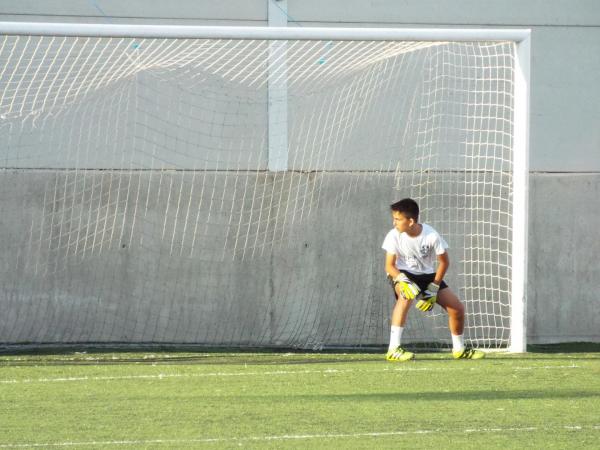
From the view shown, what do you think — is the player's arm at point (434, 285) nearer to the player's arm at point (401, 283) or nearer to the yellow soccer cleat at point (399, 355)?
the player's arm at point (401, 283)

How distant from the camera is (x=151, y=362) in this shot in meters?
9.37

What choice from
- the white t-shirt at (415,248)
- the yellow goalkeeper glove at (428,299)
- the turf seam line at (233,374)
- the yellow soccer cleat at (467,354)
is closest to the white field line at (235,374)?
the turf seam line at (233,374)

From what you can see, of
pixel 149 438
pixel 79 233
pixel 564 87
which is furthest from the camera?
pixel 564 87

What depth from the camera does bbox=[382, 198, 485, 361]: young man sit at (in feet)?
30.0

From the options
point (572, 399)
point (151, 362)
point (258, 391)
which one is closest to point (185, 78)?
point (151, 362)

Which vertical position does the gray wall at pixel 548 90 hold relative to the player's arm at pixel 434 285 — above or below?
above

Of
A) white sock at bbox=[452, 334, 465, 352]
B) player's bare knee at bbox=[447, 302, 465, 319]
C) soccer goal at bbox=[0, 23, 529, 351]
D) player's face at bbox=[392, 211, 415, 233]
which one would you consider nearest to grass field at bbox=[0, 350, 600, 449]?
white sock at bbox=[452, 334, 465, 352]

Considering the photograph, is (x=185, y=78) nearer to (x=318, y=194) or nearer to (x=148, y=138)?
(x=148, y=138)

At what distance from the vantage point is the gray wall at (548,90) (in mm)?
11836

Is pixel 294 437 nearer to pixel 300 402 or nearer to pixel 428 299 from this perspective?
pixel 300 402

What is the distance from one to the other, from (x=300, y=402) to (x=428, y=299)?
2.64m

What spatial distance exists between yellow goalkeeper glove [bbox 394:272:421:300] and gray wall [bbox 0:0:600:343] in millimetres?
3319

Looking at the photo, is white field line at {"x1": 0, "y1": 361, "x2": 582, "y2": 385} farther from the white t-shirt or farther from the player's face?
the player's face

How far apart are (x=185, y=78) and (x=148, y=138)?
730 millimetres
